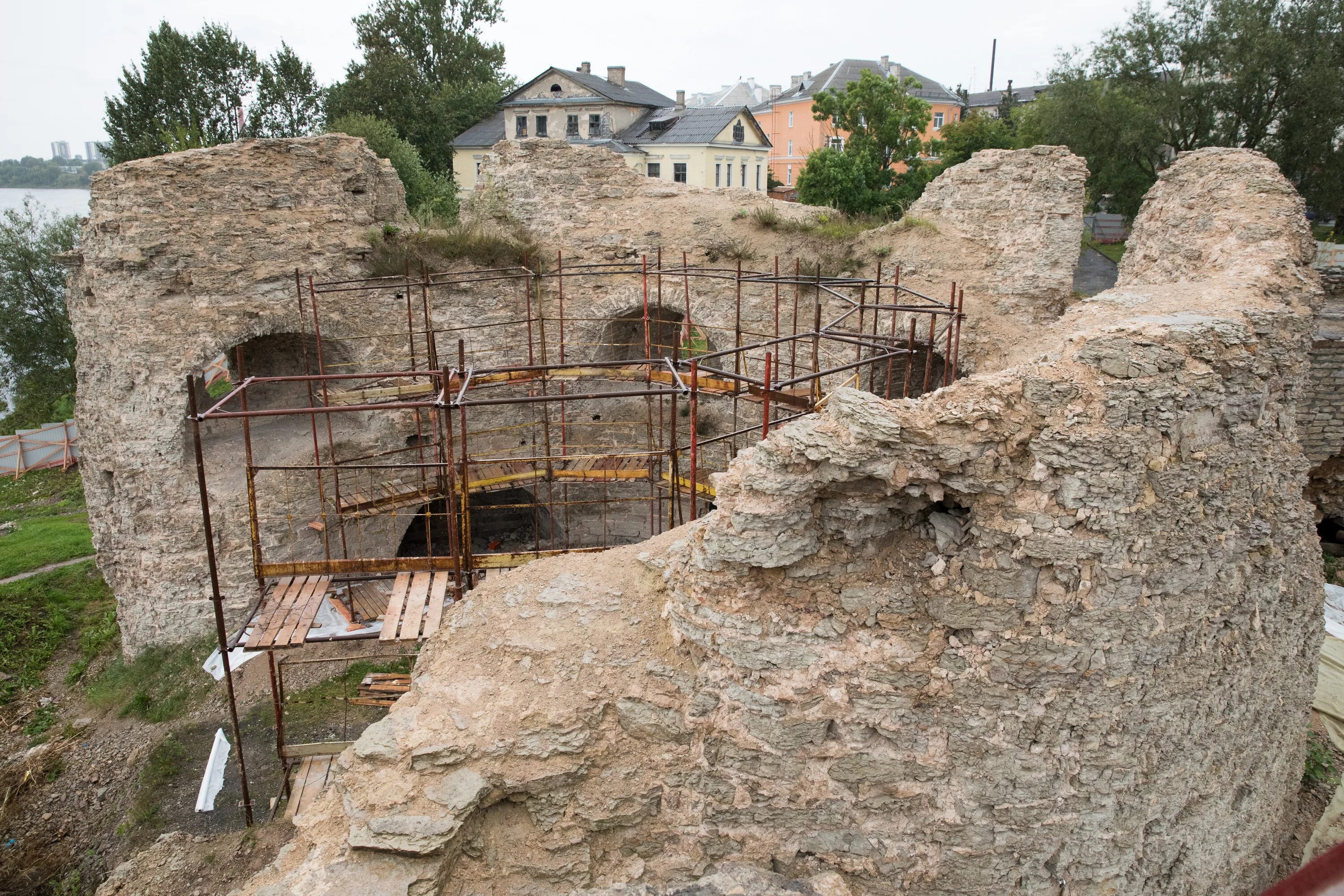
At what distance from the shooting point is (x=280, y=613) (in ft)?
22.1

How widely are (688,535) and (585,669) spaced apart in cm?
90

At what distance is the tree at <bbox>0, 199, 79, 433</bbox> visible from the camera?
76.3 ft

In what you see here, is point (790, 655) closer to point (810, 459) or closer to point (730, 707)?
point (730, 707)

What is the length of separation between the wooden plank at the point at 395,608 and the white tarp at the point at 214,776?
3.56 m

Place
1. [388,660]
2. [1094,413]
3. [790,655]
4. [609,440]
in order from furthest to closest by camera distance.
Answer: [609,440] < [388,660] < [790,655] < [1094,413]

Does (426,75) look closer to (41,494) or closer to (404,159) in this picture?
(404,159)

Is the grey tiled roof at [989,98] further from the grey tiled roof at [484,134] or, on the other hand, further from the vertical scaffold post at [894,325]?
the vertical scaffold post at [894,325]

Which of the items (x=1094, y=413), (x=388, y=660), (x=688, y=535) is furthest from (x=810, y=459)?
(x=388, y=660)

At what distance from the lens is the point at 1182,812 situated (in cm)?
502

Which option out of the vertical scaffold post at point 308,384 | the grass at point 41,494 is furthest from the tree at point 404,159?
the vertical scaffold post at point 308,384

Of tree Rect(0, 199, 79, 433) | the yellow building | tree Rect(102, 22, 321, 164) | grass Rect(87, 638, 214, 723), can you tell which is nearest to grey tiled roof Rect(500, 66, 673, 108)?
the yellow building

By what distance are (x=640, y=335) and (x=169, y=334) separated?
6.76 meters

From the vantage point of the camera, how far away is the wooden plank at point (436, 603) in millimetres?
6543

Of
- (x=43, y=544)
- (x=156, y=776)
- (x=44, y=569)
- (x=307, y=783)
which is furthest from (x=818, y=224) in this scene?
(x=43, y=544)
